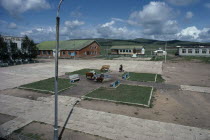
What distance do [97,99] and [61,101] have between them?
297 cm

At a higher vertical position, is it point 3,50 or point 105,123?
point 3,50

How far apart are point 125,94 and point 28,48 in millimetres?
32149

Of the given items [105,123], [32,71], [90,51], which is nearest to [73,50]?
[90,51]

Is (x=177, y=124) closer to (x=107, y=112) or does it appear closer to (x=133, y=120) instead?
(x=133, y=120)

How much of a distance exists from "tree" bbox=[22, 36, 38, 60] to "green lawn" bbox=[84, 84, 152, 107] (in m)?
28.9

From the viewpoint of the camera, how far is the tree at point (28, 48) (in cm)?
3647

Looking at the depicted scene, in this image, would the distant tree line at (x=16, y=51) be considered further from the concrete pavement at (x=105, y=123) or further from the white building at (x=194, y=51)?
the white building at (x=194, y=51)

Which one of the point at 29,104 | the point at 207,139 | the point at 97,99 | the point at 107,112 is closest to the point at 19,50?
the point at 29,104

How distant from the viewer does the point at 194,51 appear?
5625cm

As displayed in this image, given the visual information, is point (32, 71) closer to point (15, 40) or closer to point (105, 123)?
point (15, 40)

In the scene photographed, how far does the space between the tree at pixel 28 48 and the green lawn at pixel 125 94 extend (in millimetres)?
28939

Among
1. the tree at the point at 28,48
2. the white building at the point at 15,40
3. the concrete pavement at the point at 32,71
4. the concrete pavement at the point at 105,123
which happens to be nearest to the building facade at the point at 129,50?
the concrete pavement at the point at 32,71

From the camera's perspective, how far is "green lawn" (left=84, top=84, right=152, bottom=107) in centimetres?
1253

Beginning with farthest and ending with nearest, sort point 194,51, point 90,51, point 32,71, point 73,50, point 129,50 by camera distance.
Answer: point 129,50 → point 90,51 → point 194,51 → point 73,50 → point 32,71
